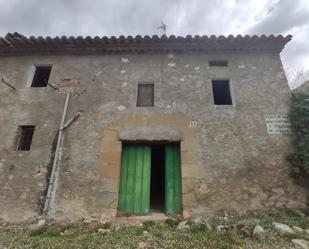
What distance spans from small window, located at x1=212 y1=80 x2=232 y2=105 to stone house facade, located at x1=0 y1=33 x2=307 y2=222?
1.8 inches

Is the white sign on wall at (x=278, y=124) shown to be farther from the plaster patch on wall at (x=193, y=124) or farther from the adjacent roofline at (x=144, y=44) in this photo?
the adjacent roofline at (x=144, y=44)

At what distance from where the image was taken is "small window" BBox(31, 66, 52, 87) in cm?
709

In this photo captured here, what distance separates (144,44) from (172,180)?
3886 mm

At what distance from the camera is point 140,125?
605 centimetres

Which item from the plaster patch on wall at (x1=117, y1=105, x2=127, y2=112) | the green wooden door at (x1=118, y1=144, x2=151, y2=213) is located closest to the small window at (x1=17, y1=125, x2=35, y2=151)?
the plaster patch on wall at (x1=117, y1=105, x2=127, y2=112)

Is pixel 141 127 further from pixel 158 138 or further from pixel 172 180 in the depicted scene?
pixel 172 180

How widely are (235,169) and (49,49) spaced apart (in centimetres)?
624

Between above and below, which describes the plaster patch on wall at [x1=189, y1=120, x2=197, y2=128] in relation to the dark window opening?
above

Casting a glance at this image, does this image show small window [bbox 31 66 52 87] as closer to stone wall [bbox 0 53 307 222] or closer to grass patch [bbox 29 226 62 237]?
stone wall [bbox 0 53 307 222]

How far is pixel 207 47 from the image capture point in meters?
6.72

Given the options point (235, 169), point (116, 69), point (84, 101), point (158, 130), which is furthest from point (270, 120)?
point (84, 101)

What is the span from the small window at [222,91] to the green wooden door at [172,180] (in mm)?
2202

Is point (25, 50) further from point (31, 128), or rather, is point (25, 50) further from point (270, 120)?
point (270, 120)

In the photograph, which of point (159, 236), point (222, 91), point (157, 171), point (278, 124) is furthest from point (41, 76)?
point (278, 124)
